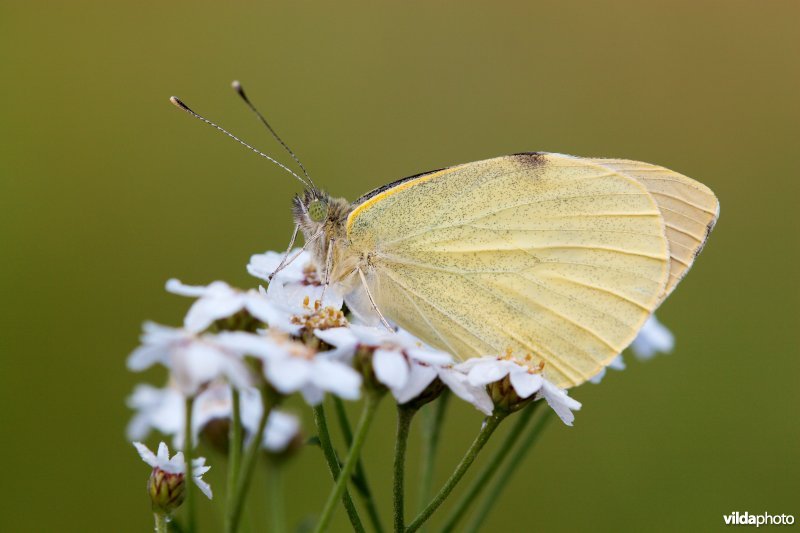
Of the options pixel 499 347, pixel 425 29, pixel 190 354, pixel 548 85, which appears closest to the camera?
pixel 190 354

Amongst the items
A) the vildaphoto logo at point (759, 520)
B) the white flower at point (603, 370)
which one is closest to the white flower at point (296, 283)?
the white flower at point (603, 370)

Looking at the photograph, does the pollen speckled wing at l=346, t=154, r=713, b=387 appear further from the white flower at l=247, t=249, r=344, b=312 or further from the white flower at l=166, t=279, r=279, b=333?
the white flower at l=166, t=279, r=279, b=333

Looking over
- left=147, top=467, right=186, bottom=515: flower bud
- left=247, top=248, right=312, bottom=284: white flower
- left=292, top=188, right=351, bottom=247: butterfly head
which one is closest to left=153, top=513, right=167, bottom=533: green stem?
left=147, top=467, right=186, bottom=515: flower bud

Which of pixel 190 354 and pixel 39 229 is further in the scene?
pixel 39 229

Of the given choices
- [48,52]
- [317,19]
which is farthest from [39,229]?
[317,19]

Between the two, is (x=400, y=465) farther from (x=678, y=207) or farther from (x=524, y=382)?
(x=678, y=207)

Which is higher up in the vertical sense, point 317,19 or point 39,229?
point 317,19

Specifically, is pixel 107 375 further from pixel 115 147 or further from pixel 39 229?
pixel 115 147
